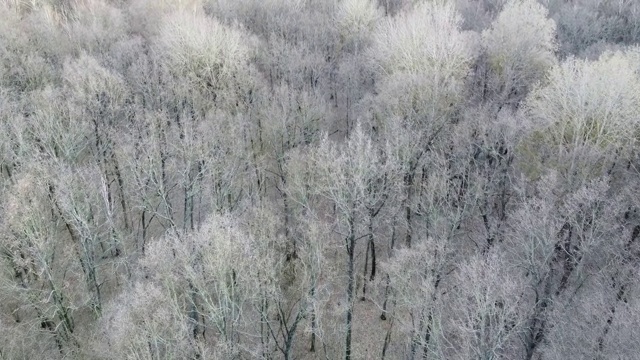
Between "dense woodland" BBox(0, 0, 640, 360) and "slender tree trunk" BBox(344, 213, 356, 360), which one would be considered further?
"slender tree trunk" BBox(344, 213, 356, 360)

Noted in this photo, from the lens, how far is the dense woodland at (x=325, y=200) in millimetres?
25859

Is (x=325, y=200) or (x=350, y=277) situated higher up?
(x=350, y=277)

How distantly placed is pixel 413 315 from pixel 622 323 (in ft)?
32.9

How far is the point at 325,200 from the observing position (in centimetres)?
4181

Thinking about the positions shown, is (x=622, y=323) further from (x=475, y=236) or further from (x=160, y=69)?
(x=160, y=69)

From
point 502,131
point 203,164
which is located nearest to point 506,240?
point 502,131

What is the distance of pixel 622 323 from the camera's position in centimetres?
2384

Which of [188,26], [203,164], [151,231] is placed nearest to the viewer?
→ [203,164]

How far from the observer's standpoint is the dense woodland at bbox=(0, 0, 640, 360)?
2586 centimetres

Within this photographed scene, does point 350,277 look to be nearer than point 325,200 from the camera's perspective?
Yes

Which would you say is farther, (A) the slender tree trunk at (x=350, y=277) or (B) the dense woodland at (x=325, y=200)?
(A) the slender tree trunk at (x=350, y=277)

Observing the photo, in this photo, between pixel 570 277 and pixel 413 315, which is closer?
pixel 413 315

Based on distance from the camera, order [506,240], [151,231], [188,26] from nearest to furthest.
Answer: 1. [506,240]
2. [151,231]
3. [188,26]

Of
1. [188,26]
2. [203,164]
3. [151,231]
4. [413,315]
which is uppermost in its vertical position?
[188,26]
